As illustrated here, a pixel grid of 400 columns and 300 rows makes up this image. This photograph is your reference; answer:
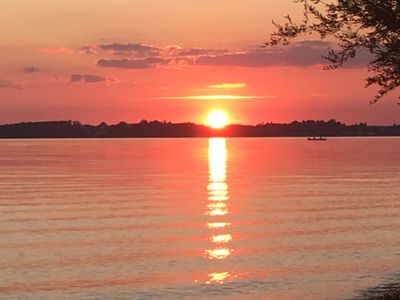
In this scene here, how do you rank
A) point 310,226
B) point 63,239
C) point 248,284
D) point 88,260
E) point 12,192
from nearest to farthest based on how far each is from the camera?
point 248,284 → point 88,260 → point 63,239 → point 310,226 → point 12,192

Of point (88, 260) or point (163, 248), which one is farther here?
point (163, 248)

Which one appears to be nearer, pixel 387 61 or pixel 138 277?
pixel 387 61

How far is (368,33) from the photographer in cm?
2270

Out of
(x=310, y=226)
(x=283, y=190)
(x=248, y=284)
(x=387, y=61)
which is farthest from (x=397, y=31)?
(x=283, y=190)

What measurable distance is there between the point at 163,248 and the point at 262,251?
6.39m

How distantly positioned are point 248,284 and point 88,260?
10.7 m

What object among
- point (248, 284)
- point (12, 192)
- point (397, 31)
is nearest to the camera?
point (397, 31)

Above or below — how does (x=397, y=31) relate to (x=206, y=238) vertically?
above

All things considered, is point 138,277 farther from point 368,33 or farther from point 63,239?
point 368,33

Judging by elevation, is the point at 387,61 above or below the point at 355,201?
above

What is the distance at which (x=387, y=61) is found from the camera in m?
22.5

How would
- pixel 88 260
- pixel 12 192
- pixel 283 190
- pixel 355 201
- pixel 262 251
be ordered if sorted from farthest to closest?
pixel 283 190, pixel 12 192, pixel 355 201, pixel 262 251, pixel 88 260

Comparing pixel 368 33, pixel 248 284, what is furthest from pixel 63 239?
pixel 368 33

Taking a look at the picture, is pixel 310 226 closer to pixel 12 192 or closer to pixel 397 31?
pixel 397 31
